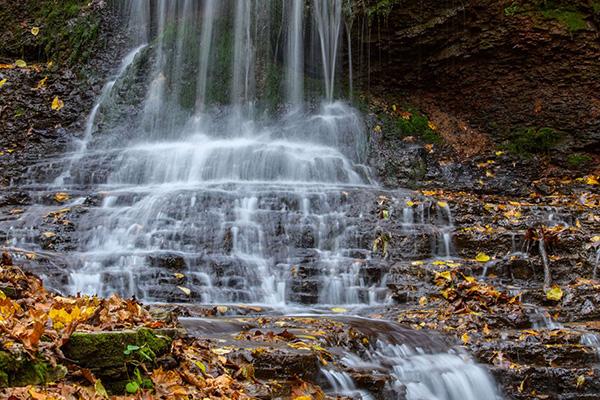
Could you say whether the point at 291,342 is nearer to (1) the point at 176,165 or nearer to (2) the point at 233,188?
(2) the point at 233,188

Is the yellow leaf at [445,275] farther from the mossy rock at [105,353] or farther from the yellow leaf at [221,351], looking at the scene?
the mossy rock at [105,353]

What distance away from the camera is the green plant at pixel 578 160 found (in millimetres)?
12273

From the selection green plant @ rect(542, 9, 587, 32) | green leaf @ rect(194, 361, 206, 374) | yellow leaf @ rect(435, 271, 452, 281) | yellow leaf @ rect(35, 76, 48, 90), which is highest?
green plant @ rect(542, 9, 587, 32)

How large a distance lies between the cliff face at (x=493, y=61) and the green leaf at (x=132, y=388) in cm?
1179

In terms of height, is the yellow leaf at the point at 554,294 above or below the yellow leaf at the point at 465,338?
above

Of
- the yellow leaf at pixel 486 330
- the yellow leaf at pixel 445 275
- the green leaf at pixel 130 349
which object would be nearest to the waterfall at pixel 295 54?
the yellow leaf at pixel 445 275

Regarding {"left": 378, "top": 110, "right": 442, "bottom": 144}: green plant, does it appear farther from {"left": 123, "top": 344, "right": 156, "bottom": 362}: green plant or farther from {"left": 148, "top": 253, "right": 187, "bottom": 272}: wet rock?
{"left": 123, "top": 344, "right": 156, "bottom": 362}: green plant

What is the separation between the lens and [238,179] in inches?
452

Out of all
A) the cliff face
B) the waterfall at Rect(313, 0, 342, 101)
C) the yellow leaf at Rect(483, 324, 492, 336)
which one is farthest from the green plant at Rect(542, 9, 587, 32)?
the yellow leaf at Rect(483, 324, 492, 336)

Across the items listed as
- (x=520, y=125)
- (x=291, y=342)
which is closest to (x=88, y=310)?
(x=291, y=342)

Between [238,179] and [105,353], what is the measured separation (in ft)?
28.0

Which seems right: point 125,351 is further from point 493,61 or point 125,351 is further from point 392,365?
point 493,61

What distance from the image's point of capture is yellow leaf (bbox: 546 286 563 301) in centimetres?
691

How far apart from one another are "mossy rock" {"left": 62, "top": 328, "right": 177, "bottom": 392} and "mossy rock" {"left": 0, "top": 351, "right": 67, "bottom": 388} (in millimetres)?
155
